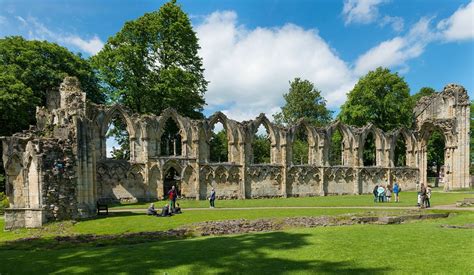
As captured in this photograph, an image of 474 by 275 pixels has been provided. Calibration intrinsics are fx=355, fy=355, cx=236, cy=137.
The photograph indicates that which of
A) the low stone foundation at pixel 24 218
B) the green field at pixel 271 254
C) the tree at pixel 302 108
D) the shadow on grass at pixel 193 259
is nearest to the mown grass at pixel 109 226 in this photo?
the low stone foundation at pixel 24 218

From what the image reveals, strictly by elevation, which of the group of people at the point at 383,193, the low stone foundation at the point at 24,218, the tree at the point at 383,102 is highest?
the tree at the point at 383,102

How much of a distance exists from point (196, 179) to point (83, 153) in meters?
11.5

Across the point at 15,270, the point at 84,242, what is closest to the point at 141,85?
the point at 84,242

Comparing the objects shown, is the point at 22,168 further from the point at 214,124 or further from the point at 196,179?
the point at 214,124

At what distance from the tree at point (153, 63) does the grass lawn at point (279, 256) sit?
2489cm

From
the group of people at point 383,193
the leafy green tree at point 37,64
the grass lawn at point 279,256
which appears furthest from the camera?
the leafy green tree at point 37,64

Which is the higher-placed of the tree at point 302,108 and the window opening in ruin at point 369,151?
the tree at point 302,108

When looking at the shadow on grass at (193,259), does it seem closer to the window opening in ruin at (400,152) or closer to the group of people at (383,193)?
the group of people at (383,193)

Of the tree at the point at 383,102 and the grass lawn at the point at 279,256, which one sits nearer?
the grass lawn at the point at 279,256

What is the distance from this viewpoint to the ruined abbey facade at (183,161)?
1647 cm

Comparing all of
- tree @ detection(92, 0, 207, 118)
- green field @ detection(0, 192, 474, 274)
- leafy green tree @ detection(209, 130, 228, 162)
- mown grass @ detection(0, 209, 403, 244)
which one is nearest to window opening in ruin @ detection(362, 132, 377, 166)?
leafy green tree @ detection(209, 130, 228, 162)

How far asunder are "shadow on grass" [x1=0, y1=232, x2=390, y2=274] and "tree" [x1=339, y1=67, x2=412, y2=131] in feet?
114

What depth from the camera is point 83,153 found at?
58.2ft

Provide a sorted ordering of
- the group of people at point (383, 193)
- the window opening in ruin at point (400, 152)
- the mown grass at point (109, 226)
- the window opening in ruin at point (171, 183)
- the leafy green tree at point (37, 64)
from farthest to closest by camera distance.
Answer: the window opening in ruin at point (400, 152)
the leafy green tree at point (37, 64)
the window opening in ruin at point (171, 183)
the group of people at point (383, 193)
the mown grass at point (109, 226)
